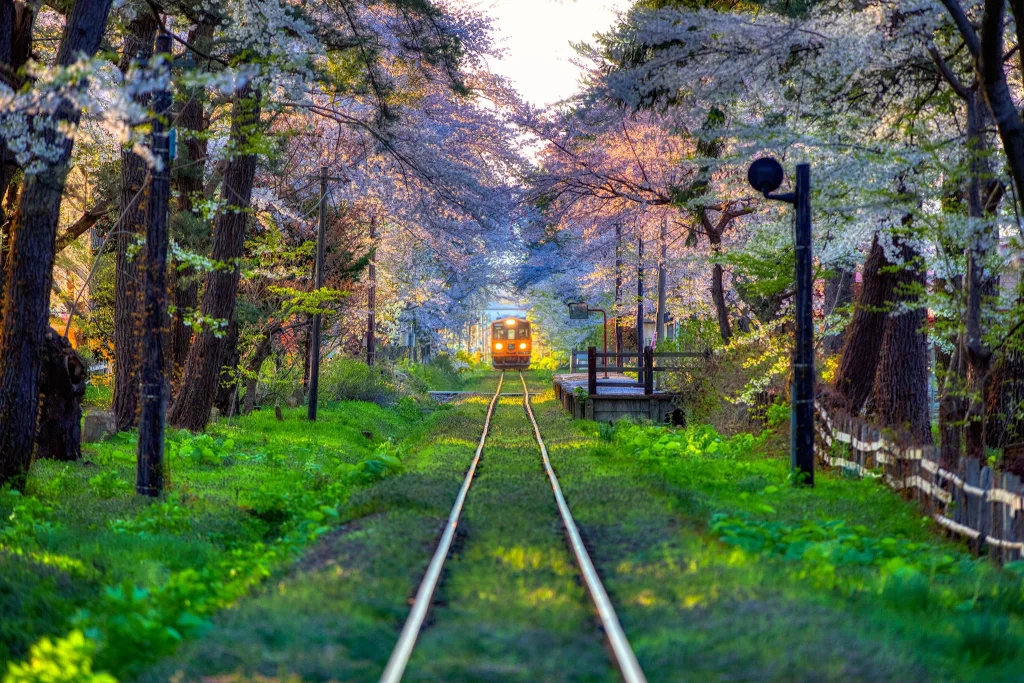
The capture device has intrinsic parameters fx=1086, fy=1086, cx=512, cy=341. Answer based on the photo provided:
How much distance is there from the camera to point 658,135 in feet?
88.3

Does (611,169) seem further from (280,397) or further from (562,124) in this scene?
(280,397)

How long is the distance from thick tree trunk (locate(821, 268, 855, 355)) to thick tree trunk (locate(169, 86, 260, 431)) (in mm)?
12019

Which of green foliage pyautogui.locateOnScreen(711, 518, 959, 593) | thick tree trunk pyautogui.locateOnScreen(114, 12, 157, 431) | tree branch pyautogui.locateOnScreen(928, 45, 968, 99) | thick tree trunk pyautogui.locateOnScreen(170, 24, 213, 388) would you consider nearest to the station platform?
thick tree trunk pyautogui.locateOnScreen(170, 24, 213, 388)

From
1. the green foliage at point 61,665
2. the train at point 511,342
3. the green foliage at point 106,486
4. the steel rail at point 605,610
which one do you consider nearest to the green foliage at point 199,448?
the green foliage at point 106,486

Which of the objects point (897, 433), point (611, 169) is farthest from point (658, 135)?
point (897, 433)

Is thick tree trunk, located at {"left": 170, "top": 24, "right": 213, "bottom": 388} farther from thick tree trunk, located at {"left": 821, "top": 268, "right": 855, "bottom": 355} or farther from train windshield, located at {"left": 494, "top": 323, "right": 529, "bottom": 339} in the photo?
train windshield, located at {"left": 494, "top": 323, "right": 529, "bottom": 339}

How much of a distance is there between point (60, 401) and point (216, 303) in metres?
4.93

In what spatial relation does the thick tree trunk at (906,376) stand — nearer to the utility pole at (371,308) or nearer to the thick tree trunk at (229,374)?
the thick tree trunk at (229,374)

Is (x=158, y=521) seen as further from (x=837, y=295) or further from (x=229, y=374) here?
(x=837, y=295)

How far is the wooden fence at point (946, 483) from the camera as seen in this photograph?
958 centimetres

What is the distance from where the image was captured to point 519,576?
8.67m

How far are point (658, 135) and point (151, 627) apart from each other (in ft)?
72.5

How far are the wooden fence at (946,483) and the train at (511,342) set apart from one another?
56976 mm

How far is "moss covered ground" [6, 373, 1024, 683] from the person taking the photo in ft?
20.7
